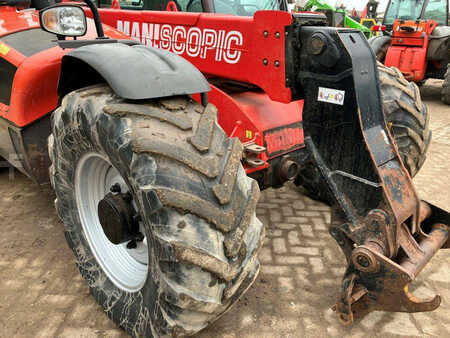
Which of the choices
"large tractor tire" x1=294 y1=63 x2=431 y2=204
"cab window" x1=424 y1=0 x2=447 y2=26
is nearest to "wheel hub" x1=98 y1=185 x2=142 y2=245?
"large tractor tire" x1=294 y1=63 x2=431 y2=204

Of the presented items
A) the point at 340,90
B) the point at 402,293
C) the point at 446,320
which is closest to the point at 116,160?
the point at 340,90

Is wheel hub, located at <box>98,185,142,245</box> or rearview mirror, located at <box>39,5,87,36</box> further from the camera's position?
rearview mirror, located at <box>39,5,87,36</box>

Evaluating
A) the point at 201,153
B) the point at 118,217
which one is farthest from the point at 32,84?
the point at 201,153

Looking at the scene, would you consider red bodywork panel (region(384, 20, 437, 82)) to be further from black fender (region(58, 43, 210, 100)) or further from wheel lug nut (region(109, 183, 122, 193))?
wheel lug nut (region(109, 183, 122, 193))

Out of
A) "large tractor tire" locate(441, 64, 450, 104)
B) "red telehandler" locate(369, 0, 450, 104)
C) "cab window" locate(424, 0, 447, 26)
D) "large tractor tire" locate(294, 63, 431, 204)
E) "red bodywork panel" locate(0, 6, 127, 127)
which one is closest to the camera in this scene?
"red bodywork panel" locate(0, 6, 127, 127)

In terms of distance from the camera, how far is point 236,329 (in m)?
2.07

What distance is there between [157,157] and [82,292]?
131 cm

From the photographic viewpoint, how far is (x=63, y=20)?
2072 millimetres

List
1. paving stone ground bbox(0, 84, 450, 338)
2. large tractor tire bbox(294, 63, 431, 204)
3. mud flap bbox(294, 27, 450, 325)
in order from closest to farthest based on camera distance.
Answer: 1. mud flap bbox(294, 27, 450, 325)
2. paving stone ground bbox(0, 84, 450, 338)
3. large tractor tire bbox(294, 63, 431, 204)

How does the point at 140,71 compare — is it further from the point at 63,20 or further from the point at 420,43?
the point at 420,43

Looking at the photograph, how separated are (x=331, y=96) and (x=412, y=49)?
7909 mm

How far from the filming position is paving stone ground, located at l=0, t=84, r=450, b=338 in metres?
2.08

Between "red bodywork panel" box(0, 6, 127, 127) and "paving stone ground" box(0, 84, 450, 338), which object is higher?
"red bodywork panel" box(0, 6, 127, 127)

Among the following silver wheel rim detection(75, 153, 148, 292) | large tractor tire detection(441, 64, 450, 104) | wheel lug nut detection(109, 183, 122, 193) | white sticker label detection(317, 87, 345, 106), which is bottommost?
large tractor tire detection(441, 64, 450, 104)
